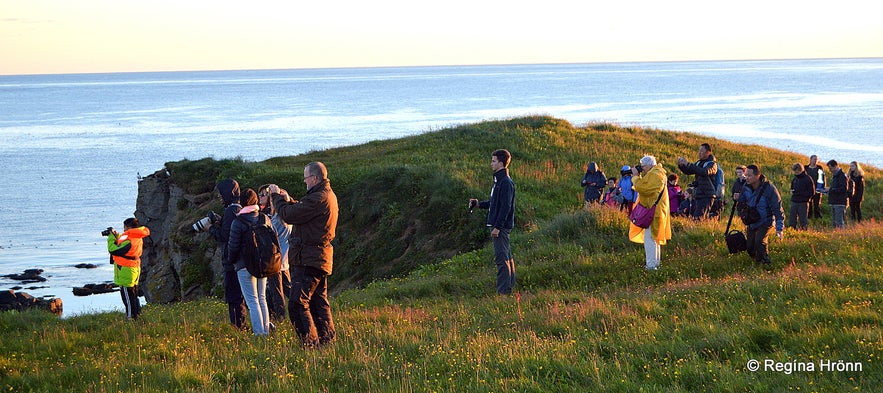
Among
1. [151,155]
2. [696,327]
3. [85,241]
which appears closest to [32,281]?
[85,241]

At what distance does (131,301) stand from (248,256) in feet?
13.9

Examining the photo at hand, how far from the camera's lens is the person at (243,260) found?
1016cm

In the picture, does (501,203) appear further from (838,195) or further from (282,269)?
(838,195)

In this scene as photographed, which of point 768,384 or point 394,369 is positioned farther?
point 394,369

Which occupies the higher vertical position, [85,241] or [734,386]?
[734,386]

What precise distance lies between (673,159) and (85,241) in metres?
33.4

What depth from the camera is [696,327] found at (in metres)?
9.41

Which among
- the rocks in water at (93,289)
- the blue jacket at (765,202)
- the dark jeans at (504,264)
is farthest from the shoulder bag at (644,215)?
the rocks in water at (93,289)

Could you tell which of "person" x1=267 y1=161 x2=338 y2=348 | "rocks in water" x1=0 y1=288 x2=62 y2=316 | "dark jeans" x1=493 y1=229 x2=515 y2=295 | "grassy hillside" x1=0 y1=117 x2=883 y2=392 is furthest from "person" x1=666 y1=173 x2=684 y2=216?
"rocks in water" x1=0 y1=288 x2=62 y2=316

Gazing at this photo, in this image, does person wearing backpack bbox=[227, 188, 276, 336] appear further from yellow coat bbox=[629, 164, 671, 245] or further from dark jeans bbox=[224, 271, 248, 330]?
yellow coat bbox=[629, 164, 671, 245]

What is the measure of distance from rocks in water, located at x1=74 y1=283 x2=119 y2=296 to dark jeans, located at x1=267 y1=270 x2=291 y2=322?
2515cm

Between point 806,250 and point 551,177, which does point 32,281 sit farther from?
point 806,250

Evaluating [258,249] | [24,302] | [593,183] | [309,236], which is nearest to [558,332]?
[309,236]

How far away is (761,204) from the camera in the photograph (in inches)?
522
